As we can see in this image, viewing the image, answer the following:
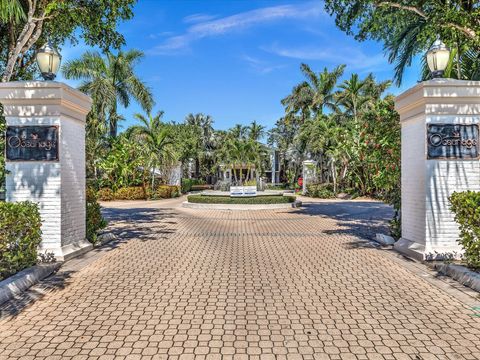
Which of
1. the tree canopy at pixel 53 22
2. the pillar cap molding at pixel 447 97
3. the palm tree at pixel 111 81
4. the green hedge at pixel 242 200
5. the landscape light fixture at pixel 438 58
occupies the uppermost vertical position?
the palm tree at pixel 111 81

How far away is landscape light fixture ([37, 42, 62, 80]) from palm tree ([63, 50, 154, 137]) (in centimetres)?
1885

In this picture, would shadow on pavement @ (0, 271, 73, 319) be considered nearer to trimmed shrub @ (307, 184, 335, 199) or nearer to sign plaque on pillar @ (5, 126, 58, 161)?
sign plaque on pillar @ (5, 126, 58, 161)

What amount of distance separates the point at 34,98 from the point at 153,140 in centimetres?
2256

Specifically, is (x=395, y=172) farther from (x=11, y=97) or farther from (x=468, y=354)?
(x=11, y=97)

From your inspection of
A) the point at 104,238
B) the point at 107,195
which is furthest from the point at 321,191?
the point at 104,238

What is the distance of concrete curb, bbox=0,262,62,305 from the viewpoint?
189 inches

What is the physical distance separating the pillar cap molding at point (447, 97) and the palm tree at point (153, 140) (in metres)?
23.2

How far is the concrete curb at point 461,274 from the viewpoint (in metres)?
5.20

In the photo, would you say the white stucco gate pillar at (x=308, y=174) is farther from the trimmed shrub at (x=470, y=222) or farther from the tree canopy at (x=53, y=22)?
the trimmed shrub at (x=470, y=222)

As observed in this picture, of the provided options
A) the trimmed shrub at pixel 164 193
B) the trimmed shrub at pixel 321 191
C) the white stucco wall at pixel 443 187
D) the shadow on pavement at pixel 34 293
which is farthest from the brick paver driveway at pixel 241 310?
the trimmed shrub at pixel 321 191

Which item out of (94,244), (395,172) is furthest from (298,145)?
(94,244)

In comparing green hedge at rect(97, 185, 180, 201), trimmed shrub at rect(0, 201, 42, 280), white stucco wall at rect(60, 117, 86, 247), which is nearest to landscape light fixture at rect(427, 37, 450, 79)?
white stucco wall at rect(60, 117, 86, 247)

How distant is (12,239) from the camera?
5320 millimetres

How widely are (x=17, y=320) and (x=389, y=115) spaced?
8.55 meters
